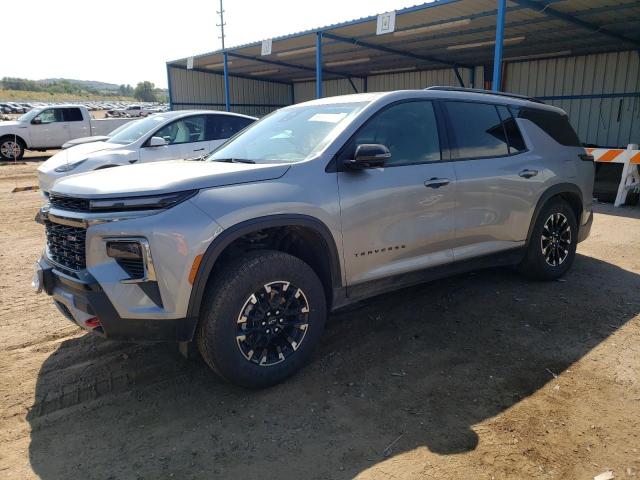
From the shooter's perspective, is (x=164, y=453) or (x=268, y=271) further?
(x=268, y=271)

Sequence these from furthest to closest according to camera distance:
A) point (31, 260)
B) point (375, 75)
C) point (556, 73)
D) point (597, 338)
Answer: point (375, 75), point (556, 73), point (31, 260), point (597, 338)

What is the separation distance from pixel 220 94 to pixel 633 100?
1827cm

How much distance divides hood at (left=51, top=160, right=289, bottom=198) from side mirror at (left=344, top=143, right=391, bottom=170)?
46 centimetres

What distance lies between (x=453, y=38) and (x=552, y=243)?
11.6 meters

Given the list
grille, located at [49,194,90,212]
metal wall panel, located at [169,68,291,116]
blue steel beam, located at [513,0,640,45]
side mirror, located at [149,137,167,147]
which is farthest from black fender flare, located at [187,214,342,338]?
metal wall panel, located at [169,68,291,116]

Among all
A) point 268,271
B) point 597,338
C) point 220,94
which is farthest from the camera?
point 220,94

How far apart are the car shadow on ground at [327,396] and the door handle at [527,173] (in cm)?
118

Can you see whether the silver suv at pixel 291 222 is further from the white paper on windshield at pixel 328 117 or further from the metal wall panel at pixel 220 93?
the metal wall panel at pixel 220 93

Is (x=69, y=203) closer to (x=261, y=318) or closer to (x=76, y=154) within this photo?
(x=261, y=318)

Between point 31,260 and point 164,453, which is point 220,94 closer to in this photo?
point 31,260

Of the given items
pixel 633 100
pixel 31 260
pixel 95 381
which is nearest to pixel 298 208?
pixel 95 381

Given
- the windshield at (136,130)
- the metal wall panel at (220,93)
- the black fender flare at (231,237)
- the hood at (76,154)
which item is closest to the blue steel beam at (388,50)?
the windshield at (136,130)

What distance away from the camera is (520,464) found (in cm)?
250

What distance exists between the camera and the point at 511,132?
15.1ft
